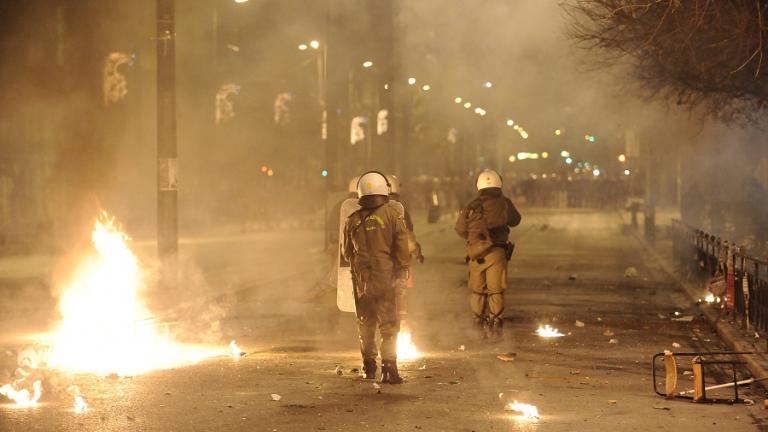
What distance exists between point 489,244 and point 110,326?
3.85 m

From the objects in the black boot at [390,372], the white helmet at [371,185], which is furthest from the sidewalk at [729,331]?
the white helmet at [371,185]

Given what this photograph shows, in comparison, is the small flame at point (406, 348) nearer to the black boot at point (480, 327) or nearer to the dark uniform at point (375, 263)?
the black boot at point (480, 327)

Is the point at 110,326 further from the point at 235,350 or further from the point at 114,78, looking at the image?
the point at 114,78

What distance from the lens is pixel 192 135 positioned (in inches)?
1442

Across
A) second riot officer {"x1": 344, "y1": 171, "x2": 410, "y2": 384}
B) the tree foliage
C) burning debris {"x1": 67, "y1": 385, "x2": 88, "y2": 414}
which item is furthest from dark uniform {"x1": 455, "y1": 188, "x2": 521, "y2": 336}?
burning debris {"x1": 67, "y1": 385, "x2": 88, "y2": 414}

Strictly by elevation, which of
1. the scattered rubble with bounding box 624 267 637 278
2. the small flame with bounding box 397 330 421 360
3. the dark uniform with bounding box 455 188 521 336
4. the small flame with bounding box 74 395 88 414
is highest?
the dark uniform with bounding box 455 188 521 336

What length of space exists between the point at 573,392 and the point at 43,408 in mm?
3429

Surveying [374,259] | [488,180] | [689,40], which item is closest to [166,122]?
[488,180]

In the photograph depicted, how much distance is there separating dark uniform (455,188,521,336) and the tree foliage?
6.73ft

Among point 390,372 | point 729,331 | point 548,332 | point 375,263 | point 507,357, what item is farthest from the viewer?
point 548,332

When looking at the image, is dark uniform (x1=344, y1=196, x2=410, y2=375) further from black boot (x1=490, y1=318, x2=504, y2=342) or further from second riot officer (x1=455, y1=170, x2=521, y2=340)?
second riot officer (x1=455, y1=170, x2=521, y2=340)

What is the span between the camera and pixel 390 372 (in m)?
7.73

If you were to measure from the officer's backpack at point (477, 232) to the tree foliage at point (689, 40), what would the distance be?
218 centimetres

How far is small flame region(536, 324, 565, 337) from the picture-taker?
1056 cm
